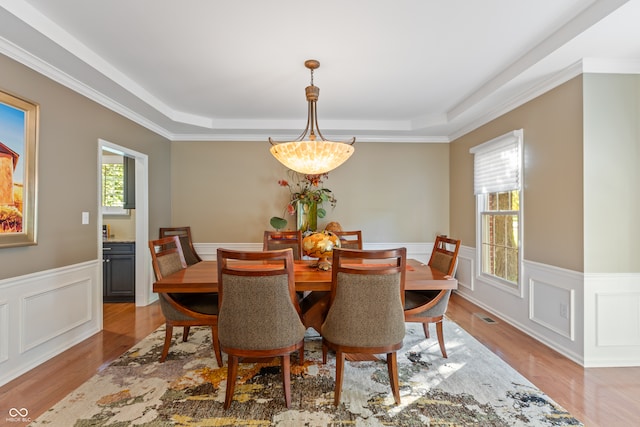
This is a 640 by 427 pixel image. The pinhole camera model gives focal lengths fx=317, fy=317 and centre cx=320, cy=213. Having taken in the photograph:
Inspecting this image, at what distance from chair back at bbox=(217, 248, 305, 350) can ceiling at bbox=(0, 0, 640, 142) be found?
1646 mm

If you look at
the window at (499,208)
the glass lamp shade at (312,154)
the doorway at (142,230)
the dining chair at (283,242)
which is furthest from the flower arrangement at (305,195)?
the window at (499,208)

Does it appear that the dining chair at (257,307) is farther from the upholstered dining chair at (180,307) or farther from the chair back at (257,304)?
the upholstered dining chair at (180,307)

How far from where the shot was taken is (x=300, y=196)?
4719mm

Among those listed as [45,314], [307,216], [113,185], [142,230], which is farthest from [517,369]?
[113,185]

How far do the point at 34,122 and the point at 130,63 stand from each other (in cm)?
90

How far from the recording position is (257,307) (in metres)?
1.81

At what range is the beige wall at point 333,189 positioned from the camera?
193 inches

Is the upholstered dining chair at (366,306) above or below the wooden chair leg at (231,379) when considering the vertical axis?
above

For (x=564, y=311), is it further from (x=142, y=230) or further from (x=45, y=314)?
(x=142, y=230)

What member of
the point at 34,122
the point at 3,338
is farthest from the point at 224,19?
the point at 3,338

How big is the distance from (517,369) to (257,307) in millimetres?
2105

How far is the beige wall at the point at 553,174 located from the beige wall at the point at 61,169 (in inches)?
172

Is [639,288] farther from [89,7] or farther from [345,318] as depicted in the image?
[89,7]

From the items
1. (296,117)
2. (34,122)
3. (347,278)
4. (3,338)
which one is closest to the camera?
(347,278)
